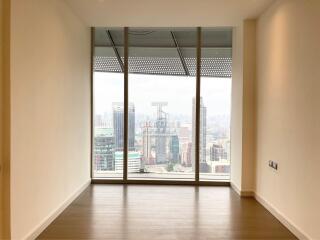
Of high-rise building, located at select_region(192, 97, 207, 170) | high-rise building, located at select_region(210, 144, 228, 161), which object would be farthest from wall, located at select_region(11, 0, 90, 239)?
high-rise building, located at select_region(210, 144, 228, 161)

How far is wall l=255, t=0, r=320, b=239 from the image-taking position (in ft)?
11.9

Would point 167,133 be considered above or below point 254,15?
below

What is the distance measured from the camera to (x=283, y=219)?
14.7 feet

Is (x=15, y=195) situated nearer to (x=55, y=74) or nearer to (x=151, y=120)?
(x=55, y=74)

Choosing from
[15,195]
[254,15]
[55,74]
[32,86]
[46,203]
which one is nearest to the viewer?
[15,195]

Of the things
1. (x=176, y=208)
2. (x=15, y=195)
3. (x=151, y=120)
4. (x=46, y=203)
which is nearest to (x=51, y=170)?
(x=46, y=203)

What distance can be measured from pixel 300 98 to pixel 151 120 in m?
3.62

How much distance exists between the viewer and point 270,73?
507 cm

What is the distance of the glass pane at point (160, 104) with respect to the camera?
7.05 m

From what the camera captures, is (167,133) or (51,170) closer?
(51,170)

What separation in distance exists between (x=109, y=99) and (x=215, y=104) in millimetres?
2142

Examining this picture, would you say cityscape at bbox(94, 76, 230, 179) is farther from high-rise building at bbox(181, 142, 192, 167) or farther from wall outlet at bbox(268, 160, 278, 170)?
wall outlet at bbox(268, 160, 278, 170)

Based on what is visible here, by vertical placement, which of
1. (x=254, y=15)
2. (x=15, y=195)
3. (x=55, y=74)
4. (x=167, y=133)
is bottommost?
(x=15, y=195)
